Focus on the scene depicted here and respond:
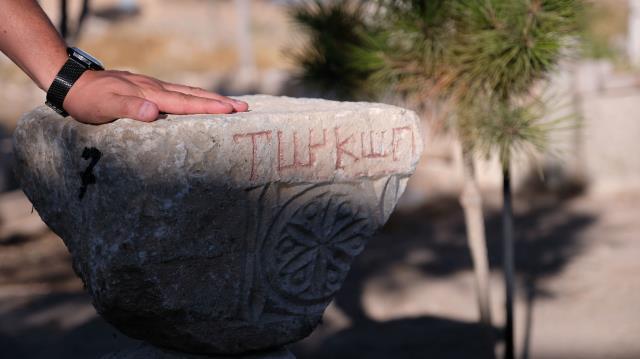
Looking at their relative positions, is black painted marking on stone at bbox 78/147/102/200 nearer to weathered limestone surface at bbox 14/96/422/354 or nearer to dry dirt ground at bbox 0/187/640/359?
weathered limestone surface at bbox 14/96/422/354

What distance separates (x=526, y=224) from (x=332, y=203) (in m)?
4.54

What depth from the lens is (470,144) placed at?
3180 millimetres

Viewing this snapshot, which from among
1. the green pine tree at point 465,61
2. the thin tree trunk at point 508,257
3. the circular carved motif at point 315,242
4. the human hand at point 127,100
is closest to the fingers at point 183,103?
the human hand at point 127,100

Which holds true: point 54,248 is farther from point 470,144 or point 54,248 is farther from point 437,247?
point 470,144

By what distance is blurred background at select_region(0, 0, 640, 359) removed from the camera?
407cm

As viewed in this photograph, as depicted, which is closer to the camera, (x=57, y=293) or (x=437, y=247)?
(x=57, y=293)

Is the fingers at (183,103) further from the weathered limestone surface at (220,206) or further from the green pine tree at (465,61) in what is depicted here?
the green pine tree at (465,61)

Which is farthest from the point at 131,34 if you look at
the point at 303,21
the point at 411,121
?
the point at 411,121

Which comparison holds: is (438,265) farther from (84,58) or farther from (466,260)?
(84,58)

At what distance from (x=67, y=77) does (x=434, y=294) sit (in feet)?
10.5

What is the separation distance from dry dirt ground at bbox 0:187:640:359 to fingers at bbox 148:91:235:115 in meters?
1.87

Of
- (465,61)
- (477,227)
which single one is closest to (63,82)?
(465,61)

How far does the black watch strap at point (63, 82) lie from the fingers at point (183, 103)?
0.19 metres

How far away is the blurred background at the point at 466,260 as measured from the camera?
407 cm
